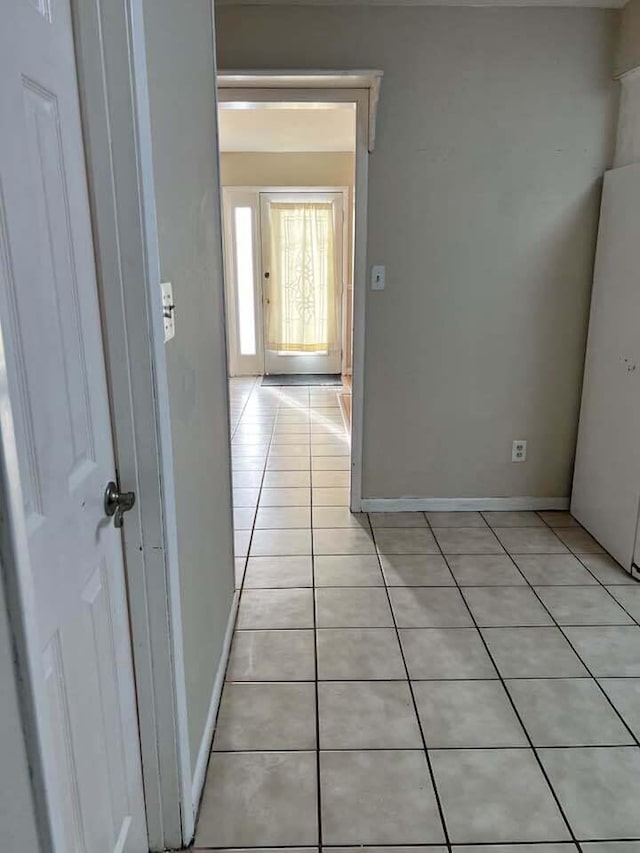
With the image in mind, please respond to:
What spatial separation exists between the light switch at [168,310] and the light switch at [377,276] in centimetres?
177

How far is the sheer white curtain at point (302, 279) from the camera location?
646 centimetres

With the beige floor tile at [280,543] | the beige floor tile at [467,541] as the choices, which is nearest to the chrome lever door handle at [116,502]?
the beige floor tile at [280,543]

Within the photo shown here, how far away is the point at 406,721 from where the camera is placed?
5.80ft

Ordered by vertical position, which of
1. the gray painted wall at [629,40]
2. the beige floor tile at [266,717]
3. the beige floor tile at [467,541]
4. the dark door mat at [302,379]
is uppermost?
the gray painted wall at [629,40]

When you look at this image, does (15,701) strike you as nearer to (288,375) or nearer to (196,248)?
(196,248)

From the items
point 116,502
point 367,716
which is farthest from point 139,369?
point 367,716

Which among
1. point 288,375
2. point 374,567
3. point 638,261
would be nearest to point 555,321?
point 638,261

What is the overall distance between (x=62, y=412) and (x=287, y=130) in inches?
197

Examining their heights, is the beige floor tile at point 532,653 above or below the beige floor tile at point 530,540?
below

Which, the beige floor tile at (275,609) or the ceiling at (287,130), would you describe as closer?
the beige floor tile at (275,609)

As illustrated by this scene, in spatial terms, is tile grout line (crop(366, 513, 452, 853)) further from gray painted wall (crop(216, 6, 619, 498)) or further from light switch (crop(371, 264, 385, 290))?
light switch (crop(371, 264, 385, 290))

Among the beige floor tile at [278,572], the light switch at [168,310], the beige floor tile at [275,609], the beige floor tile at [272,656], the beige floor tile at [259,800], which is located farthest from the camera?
the beige floor tile at [278,572]

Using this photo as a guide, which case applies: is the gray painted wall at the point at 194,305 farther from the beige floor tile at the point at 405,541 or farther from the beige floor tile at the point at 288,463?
the beige floor tile at the point at 288,463

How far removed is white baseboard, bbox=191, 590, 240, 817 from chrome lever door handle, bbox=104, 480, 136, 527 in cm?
75
